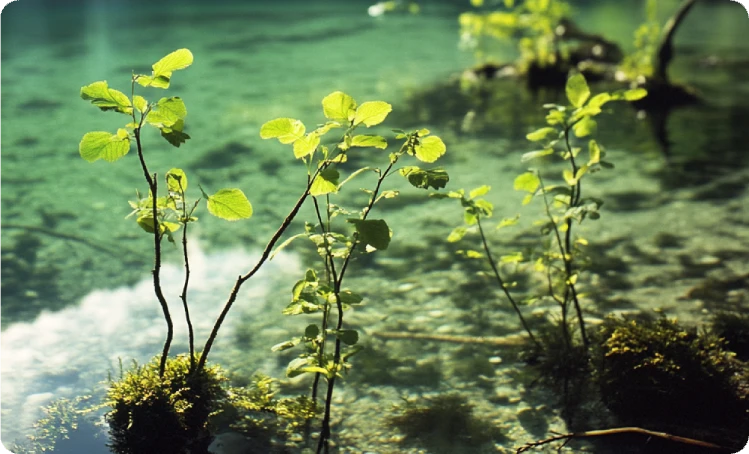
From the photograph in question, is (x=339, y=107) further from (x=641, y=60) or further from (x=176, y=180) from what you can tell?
(x=641, y=60)

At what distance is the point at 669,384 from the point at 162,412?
1.35 m

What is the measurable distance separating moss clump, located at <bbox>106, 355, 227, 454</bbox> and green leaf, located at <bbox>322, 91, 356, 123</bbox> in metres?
0.81

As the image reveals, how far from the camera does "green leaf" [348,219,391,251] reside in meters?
1.79

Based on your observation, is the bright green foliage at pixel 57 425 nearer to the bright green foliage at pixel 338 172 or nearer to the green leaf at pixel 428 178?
the bright green foliage at pixel 338 172

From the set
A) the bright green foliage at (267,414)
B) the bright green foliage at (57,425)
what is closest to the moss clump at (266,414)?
the bright green foliage at (267,414)

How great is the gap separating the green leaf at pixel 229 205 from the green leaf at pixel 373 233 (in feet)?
0.88

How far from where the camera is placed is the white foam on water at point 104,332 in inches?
94.6

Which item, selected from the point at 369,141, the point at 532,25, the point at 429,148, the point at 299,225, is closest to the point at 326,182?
the point at 369,141

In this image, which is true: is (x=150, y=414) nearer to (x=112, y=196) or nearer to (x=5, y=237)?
(x=5, y=237)

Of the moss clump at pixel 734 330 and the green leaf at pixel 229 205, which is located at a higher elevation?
the green leaf at pixel 229 205

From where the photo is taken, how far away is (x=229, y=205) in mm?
1866

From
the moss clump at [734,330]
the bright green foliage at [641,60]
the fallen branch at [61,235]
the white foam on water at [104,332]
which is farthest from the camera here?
the bright green foliage at [641,60]

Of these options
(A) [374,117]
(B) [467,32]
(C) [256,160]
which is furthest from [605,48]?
(A) [374,117]

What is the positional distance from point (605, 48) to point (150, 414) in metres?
7.30
